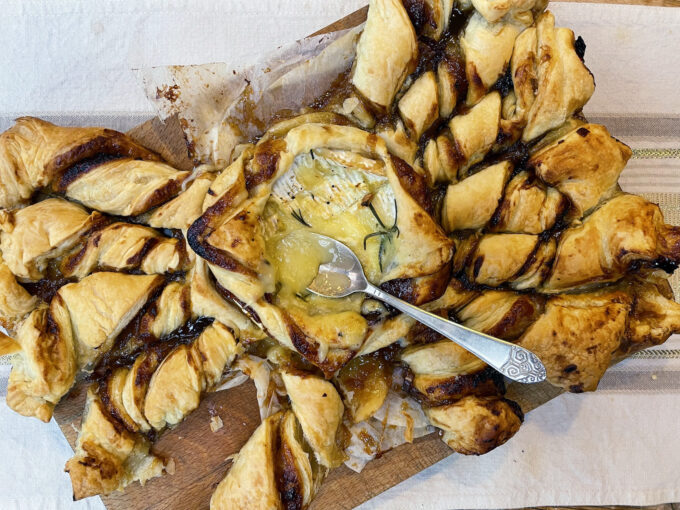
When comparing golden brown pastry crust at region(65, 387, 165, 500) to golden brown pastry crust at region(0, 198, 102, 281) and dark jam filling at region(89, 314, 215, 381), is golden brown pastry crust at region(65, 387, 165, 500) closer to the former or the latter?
dark jam filling at region(89, 314, 215, 381)

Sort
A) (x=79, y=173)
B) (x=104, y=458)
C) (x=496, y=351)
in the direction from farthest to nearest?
(x=79, y=173), (x=104, y=458), (x=496, y=351)

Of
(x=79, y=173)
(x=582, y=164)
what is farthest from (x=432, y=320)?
(x=79, y=173)

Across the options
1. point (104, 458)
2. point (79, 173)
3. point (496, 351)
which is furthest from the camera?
point (79, 173)

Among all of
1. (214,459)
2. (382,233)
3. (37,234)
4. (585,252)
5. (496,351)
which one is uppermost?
(37,234)

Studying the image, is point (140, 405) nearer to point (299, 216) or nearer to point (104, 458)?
point (104, 458)

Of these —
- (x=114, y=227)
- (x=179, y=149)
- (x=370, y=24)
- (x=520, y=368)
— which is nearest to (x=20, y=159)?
(x=114, y=227)

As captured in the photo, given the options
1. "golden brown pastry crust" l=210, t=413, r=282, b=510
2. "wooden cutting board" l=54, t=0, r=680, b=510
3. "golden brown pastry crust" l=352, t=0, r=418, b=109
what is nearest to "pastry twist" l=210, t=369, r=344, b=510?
"golden brown pastry crust" l=210, t=413, r=282, b=510

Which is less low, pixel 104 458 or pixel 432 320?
pixel 432 320

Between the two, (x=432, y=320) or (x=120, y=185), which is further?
(x=120, y=185)

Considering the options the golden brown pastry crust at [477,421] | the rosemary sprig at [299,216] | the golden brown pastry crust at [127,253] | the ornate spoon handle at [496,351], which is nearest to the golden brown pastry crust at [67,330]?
the golden brown pastry crust at [127,253]
